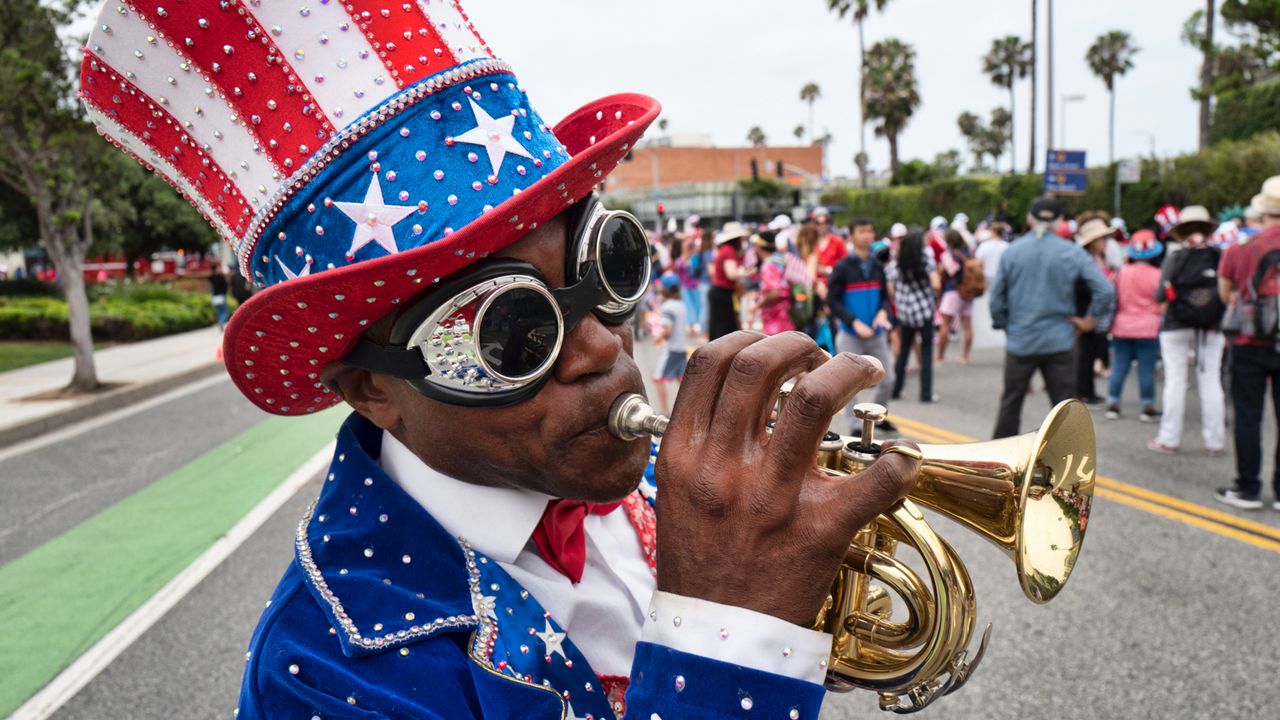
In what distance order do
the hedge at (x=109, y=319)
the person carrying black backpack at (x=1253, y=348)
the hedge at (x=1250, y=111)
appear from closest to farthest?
the person carrying black backpack at (x=1253, y=348), the hedge at (x=109, y=319), the hedge at (x=1250, y=111)

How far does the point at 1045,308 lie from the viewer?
630cm

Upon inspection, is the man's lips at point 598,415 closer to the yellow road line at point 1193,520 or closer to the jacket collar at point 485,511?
the jacket collar at point 485,511

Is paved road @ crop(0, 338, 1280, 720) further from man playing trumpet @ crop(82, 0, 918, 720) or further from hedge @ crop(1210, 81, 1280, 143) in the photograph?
hedge @ crop(1210, 81, 1280, 143)

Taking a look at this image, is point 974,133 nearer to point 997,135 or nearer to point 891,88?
point 997,135

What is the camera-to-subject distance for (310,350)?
134 centimetres

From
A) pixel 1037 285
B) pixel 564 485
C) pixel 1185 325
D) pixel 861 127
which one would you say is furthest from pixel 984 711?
pixel 861 127

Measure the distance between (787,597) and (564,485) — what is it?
431 mm

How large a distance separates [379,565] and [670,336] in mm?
7739

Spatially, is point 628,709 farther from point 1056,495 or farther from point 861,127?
point 861,127

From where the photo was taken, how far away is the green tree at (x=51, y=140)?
32.8 feet

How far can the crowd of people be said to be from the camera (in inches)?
220

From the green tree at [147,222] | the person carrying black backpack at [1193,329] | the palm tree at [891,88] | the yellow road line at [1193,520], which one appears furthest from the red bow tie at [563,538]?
the palm tree at [891,88]

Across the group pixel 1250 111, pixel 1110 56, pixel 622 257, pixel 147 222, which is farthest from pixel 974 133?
pixel 622 257

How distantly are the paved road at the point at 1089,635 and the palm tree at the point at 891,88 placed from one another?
46290mm
